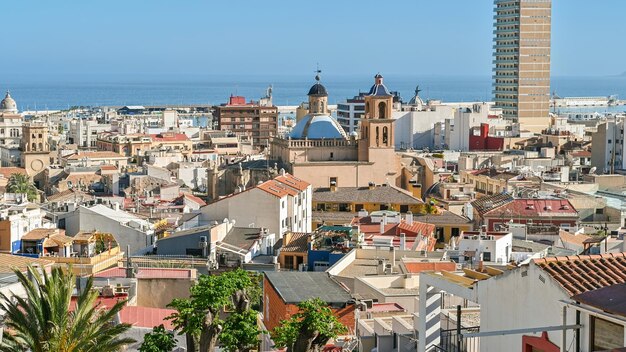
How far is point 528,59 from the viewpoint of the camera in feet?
410

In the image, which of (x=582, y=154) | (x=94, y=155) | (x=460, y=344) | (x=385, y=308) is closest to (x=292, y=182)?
(x=385, y=308)

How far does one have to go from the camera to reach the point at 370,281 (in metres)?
21.6

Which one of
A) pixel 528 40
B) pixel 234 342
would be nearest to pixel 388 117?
pixel 234 342

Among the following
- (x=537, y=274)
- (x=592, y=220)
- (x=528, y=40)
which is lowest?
(x=592, y=220)

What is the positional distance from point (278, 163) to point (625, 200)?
16121mm

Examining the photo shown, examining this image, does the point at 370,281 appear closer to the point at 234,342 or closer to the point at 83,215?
the point at 234,342

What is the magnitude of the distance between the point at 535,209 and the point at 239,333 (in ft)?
85.0

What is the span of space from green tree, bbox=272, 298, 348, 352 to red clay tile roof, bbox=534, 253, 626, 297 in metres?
3.33

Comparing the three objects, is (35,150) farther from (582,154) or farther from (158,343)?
(158,343)

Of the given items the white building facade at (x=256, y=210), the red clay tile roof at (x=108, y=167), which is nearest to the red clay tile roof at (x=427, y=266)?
the white building facade at (x=256, y=210)

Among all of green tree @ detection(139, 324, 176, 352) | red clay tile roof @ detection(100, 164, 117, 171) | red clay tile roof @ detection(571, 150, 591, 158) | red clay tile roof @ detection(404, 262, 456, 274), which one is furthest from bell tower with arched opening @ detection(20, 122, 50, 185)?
green tree @ detection(139, 324, 176, 352)

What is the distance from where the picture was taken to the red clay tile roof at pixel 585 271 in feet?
27.6

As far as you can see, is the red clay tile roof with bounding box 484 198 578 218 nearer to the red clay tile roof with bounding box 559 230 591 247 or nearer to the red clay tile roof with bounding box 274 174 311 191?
the red clay tile roof with bounding box 559 230 591 247

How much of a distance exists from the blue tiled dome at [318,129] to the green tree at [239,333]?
131 ft
